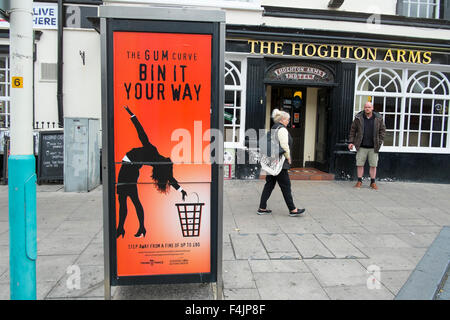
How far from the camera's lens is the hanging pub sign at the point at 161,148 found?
296 cm

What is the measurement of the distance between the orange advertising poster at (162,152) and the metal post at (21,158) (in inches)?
25.9

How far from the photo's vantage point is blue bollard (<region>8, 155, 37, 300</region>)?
258cm

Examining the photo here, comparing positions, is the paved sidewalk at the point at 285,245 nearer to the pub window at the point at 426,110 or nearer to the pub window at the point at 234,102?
the pub window at the point at 234,102

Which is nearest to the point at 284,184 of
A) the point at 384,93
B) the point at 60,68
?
the point at 384,93

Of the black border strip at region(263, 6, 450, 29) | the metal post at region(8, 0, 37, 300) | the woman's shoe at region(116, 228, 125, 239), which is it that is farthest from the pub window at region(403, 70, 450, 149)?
the metal post at region(8, 0, 37, 300)

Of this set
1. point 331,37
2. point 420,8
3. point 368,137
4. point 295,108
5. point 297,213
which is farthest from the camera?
point 295,108

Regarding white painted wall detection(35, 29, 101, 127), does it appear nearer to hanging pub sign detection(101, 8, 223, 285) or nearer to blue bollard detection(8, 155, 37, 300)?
hanging pub sign detection(101, 8, 223, 285)

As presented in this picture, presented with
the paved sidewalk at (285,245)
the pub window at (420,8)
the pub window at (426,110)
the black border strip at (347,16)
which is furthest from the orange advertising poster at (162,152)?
the pub window at (420,8)

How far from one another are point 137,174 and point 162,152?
0.30 meters

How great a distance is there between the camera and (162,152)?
3076 mm

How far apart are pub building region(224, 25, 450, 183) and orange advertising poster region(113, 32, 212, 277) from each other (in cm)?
572

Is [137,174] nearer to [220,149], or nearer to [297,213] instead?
[220,149]

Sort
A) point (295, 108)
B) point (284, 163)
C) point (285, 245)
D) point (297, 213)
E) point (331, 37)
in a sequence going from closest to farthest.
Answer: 1. point (285, 245)
2. point (284, 163)
3. point (297, 213)
4. point (331, 37)
5. point (295, 108)

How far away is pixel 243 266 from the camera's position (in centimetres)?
407
